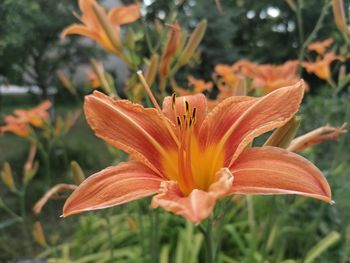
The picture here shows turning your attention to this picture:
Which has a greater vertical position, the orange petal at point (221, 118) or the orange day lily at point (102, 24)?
the orange day lily at point (102, 24)

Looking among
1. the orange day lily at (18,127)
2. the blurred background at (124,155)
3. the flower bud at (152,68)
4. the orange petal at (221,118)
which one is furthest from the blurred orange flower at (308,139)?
the orange day lily at (18,127)

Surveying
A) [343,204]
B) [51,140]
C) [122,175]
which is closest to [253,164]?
[122,175]

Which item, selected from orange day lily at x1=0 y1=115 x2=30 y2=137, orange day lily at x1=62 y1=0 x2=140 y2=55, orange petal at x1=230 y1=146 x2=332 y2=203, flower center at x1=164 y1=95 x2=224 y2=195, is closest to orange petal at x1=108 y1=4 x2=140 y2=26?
orange day lily at x1=62 y1=0 x2=140 y2=55

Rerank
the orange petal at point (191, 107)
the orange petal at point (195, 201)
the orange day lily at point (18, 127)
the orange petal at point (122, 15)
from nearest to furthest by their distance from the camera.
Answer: the orange petal at point (195, 201) < the orange petal at point (191, 107) < the orange petal at point (122, 15) < the orange day lily at point (18, 127)

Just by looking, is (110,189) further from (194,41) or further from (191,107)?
(194,41)

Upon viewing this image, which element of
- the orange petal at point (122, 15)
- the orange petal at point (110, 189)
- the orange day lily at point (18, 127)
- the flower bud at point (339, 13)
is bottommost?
the orange day lily at point (18, 127)

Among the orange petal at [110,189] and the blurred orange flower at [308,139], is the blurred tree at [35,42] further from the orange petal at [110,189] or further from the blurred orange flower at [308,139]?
the orange petal at [110,189]
